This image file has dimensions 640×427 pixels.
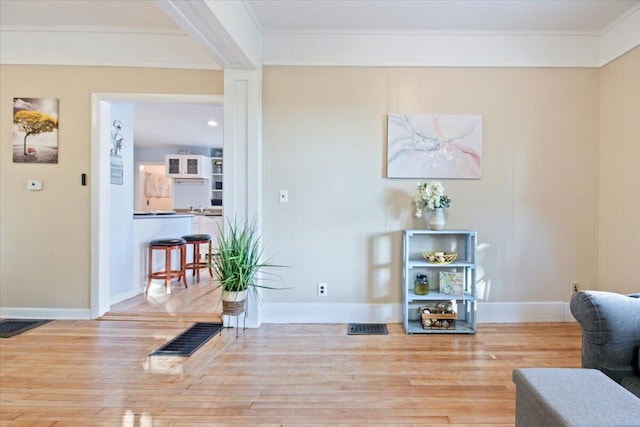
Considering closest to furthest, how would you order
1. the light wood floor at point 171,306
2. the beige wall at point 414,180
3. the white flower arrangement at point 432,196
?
the white flower arrangement at point 432,196
the beige wall at point 414,180
the light wood floor at point 171,306

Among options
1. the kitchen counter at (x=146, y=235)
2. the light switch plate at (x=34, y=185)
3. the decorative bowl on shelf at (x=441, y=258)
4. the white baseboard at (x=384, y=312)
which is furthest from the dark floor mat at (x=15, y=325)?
the decorative bowl on shelf at (x=441, y=258)

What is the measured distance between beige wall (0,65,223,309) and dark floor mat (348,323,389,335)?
2.52 m

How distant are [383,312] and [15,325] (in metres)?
3.33

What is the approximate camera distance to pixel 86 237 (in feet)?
10.8

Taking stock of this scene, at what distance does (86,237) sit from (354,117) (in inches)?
110

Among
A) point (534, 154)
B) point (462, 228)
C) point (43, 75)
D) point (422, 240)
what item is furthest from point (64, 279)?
point (534, 154)

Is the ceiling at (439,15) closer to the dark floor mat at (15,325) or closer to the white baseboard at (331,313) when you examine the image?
the white baseboard at (331,313)

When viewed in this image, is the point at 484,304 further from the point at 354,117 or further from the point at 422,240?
the point at 354,117

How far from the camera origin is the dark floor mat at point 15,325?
290cm

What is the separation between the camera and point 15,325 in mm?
3088

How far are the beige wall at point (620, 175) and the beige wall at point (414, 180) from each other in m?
0.09

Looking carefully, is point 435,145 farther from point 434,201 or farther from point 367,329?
point 367,329

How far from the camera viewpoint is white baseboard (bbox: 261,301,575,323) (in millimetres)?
3230

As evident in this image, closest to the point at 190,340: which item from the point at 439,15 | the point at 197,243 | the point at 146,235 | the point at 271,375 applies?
the point at 271,375
